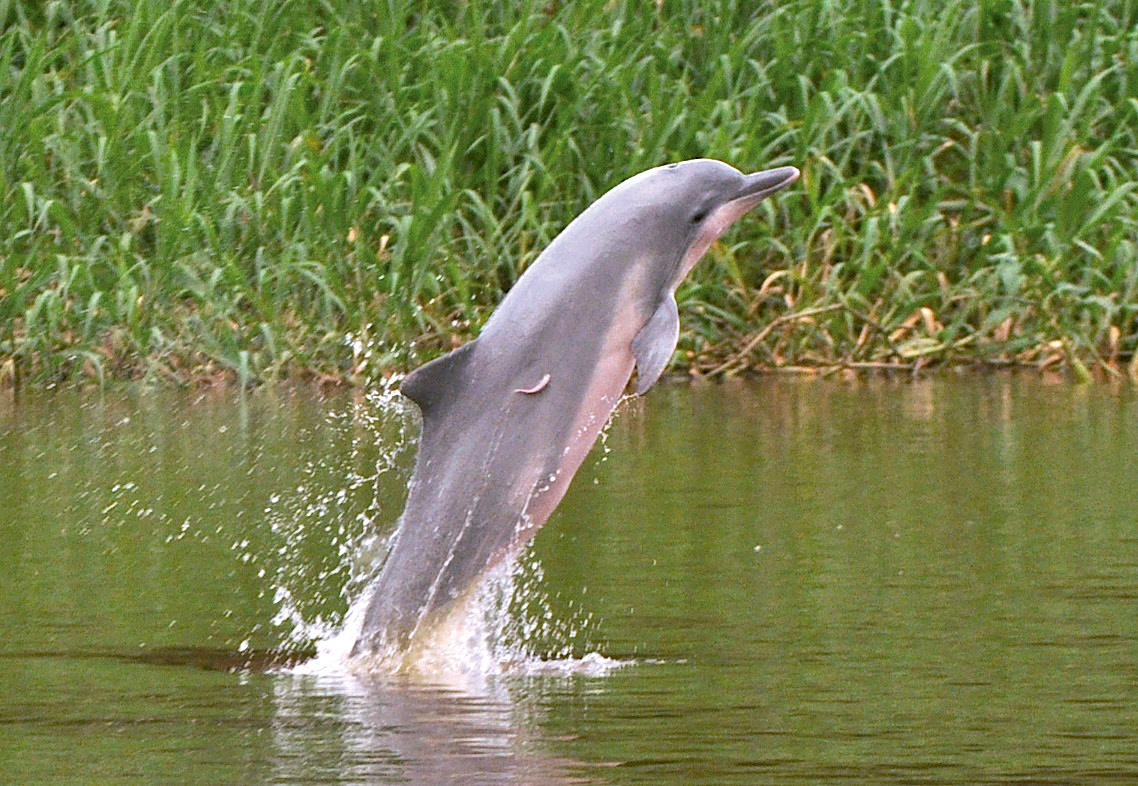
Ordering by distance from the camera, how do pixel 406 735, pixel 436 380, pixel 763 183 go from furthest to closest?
pixel 763 183 < pixel 436 380 < pixel 406 735

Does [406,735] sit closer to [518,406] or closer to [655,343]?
[518,406]

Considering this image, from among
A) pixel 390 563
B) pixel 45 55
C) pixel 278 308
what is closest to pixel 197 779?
pixel 390 563

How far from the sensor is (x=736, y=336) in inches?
622

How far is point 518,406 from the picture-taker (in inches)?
269

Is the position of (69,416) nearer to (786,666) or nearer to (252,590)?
(252,590)

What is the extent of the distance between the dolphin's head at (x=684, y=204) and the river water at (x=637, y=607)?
1124 mm

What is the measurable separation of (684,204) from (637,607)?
4.38ft

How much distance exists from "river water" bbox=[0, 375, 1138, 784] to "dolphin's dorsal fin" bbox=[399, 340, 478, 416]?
2.52 ft

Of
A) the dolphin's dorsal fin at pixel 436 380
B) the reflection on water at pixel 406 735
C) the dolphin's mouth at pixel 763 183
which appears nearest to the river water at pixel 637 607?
the reflection on water at pixel 406 735

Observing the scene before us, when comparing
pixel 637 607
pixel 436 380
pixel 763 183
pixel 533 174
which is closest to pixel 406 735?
pixel 436 380

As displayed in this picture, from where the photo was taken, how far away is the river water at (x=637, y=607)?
5730mm

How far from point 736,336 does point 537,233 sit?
1438 millimetres

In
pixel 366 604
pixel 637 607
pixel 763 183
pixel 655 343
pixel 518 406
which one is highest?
pixel 763 183

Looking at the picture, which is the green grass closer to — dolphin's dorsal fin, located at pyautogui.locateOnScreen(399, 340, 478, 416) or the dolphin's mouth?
the dolphin's mouth
